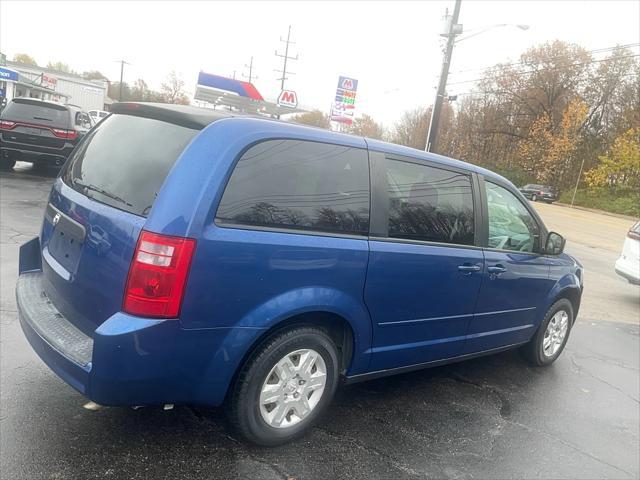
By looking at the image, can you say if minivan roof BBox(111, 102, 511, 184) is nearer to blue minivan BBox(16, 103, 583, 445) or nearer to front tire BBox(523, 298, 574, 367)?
blue minivan BBox(16, 103, 583, 445)

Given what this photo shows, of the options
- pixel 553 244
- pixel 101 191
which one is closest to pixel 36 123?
pixel 101 191

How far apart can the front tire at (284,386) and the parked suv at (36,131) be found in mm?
10741

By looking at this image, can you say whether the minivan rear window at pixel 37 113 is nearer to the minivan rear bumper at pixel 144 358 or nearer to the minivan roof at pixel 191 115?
the minivan roof at pixel 191 115

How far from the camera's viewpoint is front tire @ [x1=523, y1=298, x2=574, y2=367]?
15.6ft

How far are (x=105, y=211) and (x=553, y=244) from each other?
11.9 feet

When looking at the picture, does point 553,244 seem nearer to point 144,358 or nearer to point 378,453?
point 378,453

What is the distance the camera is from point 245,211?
2.62 m

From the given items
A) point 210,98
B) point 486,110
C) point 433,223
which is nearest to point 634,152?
point 486,110

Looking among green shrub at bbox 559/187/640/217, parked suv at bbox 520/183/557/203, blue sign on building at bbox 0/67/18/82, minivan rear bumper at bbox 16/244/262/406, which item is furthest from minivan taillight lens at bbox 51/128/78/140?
parked suv at bbox 520/183/557/203

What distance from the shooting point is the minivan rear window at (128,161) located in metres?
2.64

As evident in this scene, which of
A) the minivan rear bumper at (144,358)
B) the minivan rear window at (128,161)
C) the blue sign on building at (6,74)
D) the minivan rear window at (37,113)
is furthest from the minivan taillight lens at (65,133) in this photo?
the blue sign on building at (6,74)

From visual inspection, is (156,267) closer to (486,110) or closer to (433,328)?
(433,328)

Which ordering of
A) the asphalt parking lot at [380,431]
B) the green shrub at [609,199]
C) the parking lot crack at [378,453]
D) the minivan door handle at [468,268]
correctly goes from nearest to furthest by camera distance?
the asphalt parking lot at [380,431]
the parking lot crack at [378,453]
the minivan door handle at [468,268]
the green shrub at [609,199]

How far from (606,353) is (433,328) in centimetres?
315
